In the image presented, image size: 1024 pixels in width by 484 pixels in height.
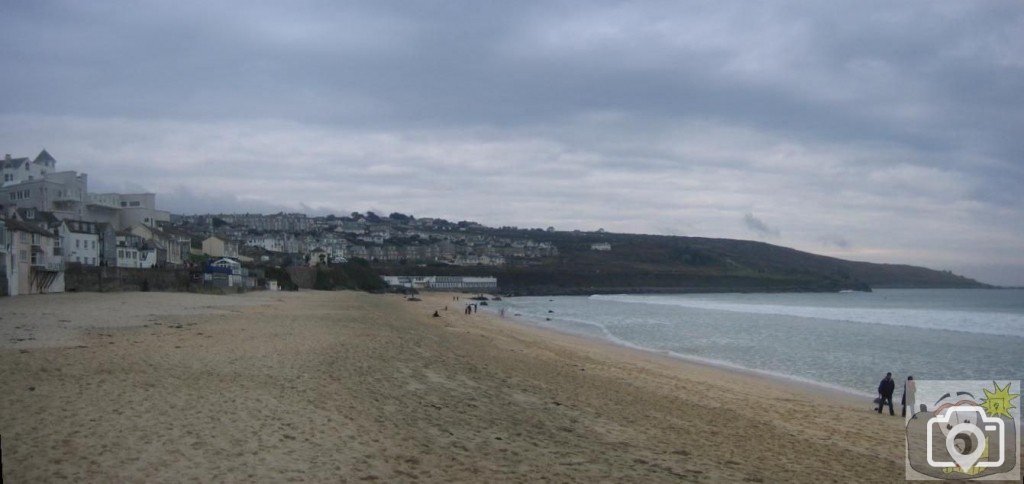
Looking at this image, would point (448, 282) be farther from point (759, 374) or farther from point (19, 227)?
point (759, 374)

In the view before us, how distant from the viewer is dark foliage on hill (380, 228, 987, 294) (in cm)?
13341

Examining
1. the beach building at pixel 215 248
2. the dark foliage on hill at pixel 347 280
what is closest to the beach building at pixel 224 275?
the dark foliage on hill at pixel 347 280

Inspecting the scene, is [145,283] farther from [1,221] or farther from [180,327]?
[180,327]

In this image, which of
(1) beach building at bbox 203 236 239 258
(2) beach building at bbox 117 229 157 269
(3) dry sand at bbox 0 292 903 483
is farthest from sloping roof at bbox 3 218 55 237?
(1) beach building at bbox 203 236 239 258

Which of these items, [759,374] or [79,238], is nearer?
[759,374]

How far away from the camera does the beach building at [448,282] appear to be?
391 ft

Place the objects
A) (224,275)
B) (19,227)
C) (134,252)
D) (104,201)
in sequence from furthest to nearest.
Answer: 1. (104,201)
2. (134,252)
3. (224,275)
4. (19,227)

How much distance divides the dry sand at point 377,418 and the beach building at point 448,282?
3953 inches

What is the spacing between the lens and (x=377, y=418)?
9547 mm

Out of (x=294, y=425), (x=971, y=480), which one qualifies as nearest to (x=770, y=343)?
(x=971, y=480)

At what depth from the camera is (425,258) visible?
169875mm

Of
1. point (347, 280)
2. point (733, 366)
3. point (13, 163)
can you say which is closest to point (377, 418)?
point (733, 366)

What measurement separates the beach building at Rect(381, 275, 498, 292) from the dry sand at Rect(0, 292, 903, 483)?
329ft

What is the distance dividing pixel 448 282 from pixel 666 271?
4925cm
